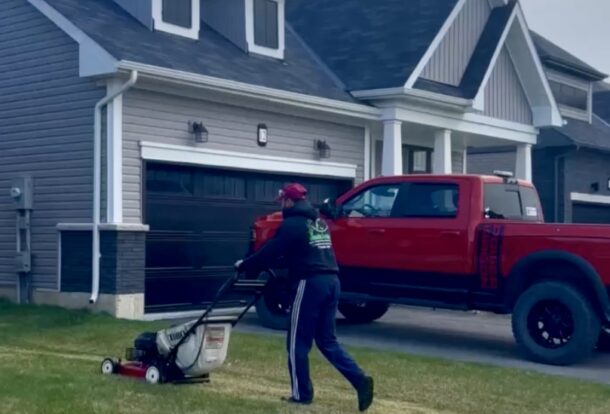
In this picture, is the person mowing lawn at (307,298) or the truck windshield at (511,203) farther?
the truck windshield at (511,203)

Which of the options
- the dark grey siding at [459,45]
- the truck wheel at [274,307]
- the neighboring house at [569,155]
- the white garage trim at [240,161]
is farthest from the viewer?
the neighboring house at [569,155]

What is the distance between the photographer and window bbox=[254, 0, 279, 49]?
1841 cm

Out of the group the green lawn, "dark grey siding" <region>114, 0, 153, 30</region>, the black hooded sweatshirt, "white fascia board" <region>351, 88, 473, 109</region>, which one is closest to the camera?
the green lawn

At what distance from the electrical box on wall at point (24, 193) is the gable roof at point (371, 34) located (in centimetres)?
606

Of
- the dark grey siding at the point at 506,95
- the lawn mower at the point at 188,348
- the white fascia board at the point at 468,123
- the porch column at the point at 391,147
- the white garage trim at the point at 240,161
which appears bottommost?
the lawn mower at the point at 188,348

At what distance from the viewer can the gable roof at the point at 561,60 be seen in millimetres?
27386

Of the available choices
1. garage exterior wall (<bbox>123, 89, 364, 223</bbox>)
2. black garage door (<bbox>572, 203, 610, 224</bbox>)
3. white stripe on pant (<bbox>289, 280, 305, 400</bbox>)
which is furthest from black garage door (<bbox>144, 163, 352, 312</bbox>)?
black garage door (<bbox>572, 203, 610, 224</bbox>)

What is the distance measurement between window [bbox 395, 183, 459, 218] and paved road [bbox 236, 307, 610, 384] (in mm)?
1684

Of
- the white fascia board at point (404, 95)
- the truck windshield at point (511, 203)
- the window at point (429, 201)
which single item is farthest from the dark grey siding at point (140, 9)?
the truck windshield at point (511, 203)

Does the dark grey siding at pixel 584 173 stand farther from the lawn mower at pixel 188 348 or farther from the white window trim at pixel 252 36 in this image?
the lawn mower at pixel 188 348

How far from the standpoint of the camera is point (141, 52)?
15164 millimetres

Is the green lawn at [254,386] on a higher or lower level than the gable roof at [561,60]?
lower

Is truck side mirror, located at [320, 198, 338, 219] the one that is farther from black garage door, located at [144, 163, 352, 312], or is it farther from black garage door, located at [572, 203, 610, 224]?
black garage door, located at [572, 203, 610, 224]

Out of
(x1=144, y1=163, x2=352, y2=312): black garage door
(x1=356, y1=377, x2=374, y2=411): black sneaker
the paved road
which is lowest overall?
the paved road
